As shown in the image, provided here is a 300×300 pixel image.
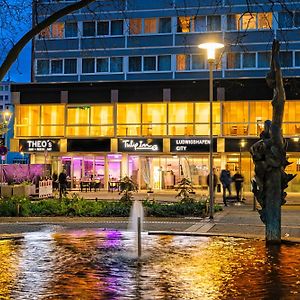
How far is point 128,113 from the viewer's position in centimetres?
5394

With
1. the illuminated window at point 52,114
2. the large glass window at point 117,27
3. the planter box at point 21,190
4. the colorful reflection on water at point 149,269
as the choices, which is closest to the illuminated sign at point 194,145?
the illuminated window at point 52,114

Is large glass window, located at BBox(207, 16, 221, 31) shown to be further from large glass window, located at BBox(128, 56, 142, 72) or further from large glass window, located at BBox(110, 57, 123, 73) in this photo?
large glass window, located at BBox(110, 57, 123, 73)

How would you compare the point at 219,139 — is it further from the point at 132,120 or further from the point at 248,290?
A: the point at 248,290

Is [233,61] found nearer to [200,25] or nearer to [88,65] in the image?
[200,25]

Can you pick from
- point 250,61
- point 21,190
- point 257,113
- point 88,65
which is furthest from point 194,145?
point 88,65

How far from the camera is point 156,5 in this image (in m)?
61.5

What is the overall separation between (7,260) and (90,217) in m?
12.7

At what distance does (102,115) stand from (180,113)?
671 cm

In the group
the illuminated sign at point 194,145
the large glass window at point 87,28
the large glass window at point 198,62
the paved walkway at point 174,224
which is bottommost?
the paved walkway at point 174,224

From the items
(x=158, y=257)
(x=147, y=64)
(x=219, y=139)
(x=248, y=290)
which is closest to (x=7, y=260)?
(x=158, y=257)

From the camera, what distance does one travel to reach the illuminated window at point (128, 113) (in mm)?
53594

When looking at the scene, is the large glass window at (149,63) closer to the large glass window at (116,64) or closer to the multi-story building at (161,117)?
the large glass window at (116,64)

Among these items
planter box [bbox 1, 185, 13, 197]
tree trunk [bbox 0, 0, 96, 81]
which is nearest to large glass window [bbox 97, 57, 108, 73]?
planter box [bbox 1, 185, 13, 197]

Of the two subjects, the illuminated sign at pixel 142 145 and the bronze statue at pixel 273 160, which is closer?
the bronze statue at pixel 273 160
